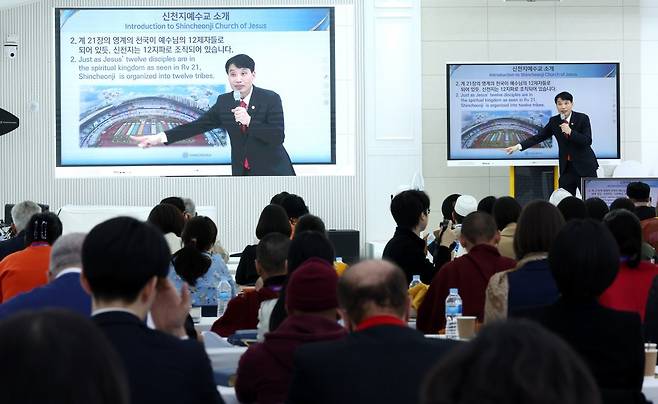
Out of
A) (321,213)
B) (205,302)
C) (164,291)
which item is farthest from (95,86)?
(164,291)

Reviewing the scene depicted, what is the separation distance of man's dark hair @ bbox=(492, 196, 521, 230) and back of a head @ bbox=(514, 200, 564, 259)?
1.90 metres

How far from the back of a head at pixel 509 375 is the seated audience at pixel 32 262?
14.6 ft

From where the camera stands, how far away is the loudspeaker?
12.7 m

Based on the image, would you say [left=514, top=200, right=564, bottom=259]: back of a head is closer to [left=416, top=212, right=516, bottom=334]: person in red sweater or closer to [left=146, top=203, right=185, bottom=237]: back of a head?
[left=416, top=212, right=516, bottom=334]: person in red sweater

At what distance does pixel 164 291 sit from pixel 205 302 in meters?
3.06

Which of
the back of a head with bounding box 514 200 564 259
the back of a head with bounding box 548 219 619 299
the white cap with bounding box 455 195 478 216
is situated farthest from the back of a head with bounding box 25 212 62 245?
the white cap with bounding box 455 195 478 216

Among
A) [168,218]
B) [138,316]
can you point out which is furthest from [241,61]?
[138,316]

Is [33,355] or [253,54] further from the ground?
[253,54]

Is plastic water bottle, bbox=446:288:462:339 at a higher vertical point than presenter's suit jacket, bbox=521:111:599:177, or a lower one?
lower

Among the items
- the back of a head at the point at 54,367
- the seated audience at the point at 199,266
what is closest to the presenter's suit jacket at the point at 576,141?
the seated audience at the point at 199,266

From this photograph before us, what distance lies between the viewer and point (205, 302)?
5.94 metres

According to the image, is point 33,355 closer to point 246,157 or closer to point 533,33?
point 246,157

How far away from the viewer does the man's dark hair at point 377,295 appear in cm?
266

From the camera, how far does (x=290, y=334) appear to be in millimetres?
3160
